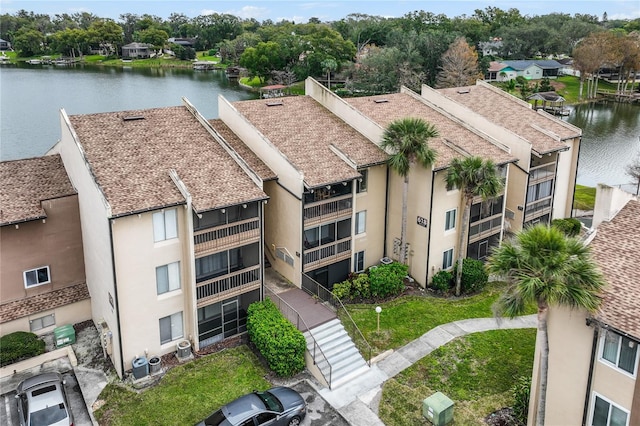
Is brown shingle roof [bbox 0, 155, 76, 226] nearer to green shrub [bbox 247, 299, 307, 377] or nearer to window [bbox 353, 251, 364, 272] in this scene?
green shrub [bbox 247, 299, 307, 377]

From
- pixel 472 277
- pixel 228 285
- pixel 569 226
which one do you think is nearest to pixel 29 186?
pixel 228 285

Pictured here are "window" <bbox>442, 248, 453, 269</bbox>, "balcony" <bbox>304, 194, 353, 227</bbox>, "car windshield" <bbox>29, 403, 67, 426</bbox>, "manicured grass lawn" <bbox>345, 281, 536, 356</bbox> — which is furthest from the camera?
"window" <bbox>442, 248, 453, 269</bbox>

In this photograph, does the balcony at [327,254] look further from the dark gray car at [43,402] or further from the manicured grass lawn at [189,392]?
the dark gray car at [43,402]

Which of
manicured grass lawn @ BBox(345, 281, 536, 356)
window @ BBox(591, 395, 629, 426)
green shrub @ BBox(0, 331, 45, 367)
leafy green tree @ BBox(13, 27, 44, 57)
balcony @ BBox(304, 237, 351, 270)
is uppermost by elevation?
leafy green tree @ BBox(13, 27, 44, 57)

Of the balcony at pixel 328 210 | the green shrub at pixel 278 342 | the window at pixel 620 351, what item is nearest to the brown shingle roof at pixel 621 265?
the window at pixel 620 351

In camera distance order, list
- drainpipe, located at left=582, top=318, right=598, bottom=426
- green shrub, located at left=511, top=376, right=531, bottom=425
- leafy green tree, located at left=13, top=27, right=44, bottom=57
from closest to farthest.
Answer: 1. drainpipe, located at left=582, top=318, right=598, bottom=426
2. green shrub, located at left=511, top=376, right=531, bottom=425
3. leafy green tree, located at left=13, top=27, right=44, bottom=57

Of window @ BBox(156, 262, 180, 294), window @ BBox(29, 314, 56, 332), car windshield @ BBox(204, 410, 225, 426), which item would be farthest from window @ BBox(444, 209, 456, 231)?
window @ BBox(29, 314, 56, 332)

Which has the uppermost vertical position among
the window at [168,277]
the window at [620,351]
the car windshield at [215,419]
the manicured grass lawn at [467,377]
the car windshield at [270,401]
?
the window at [620,351]
